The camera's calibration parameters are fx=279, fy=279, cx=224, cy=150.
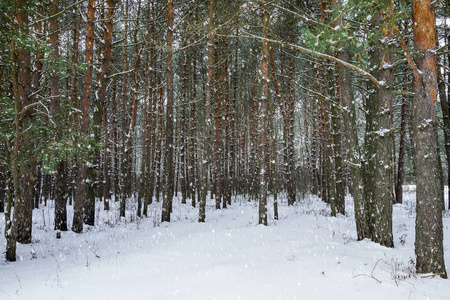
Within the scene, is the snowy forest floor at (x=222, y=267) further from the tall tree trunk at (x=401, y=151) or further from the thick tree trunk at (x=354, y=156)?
the tall tree trunk at (x=401, y=151)

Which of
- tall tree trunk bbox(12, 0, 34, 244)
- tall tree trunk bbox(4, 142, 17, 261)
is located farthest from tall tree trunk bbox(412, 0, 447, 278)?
tall tree trunk bbox(4, 142, 17, 261)

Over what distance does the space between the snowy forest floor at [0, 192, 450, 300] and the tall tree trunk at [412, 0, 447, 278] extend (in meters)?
0.42

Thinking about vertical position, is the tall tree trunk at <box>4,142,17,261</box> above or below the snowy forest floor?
above

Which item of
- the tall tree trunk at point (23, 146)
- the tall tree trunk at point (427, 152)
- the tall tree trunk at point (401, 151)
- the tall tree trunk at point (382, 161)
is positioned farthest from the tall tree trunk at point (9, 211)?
the tall tree trunk at point (401, 151)

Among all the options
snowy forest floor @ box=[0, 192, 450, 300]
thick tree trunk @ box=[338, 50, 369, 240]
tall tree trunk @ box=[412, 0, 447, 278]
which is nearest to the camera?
snowy forest floor @ box=[0, 192, 450, 300]

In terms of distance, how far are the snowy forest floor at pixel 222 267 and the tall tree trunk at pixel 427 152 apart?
0.42 m

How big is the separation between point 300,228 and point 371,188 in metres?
2.94

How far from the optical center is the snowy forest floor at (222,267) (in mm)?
3834

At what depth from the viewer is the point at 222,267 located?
16.1 feet

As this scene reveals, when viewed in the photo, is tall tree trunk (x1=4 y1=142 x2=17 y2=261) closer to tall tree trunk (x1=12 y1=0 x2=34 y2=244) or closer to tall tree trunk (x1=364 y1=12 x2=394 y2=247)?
tall tree trunk (x1=12 y1=0 x2=34 y2=244)

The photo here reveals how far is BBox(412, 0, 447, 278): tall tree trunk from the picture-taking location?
424cm

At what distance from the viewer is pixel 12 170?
545 cm

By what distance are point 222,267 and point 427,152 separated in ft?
12.5

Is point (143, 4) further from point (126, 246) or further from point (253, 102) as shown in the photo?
point (126, 246)
